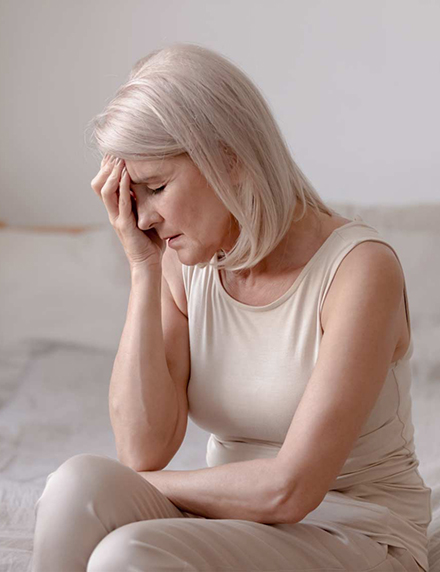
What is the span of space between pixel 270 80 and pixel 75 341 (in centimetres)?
105

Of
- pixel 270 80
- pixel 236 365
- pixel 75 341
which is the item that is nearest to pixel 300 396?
pixel 236 365

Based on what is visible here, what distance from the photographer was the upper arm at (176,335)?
1376mm

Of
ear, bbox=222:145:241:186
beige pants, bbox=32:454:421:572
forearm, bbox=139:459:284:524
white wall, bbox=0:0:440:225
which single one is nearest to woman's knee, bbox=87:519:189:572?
beige pants, bbox=32:454:421:572

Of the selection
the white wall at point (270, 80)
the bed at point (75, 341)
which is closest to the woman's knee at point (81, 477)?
Answer: the bed at point (75, 341)

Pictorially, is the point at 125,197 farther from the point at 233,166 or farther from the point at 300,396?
the point at 300,396

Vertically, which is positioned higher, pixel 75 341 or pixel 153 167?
pixel 153 167

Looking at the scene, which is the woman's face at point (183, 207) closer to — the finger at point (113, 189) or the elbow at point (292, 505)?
the finger at point (113, 189)

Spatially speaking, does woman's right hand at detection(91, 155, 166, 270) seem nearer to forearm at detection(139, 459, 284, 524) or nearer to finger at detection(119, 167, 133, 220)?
finger at detection(119, 167, 133, 220)

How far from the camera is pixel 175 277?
144 cm

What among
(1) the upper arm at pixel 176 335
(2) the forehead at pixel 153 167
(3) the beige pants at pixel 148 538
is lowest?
(3) the beige pants at pixel 148 538

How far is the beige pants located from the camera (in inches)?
39.0

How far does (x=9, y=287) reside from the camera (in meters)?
2.43

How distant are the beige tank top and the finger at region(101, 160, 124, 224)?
0.23 metres

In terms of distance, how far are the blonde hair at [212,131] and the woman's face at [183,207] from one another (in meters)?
0.02
